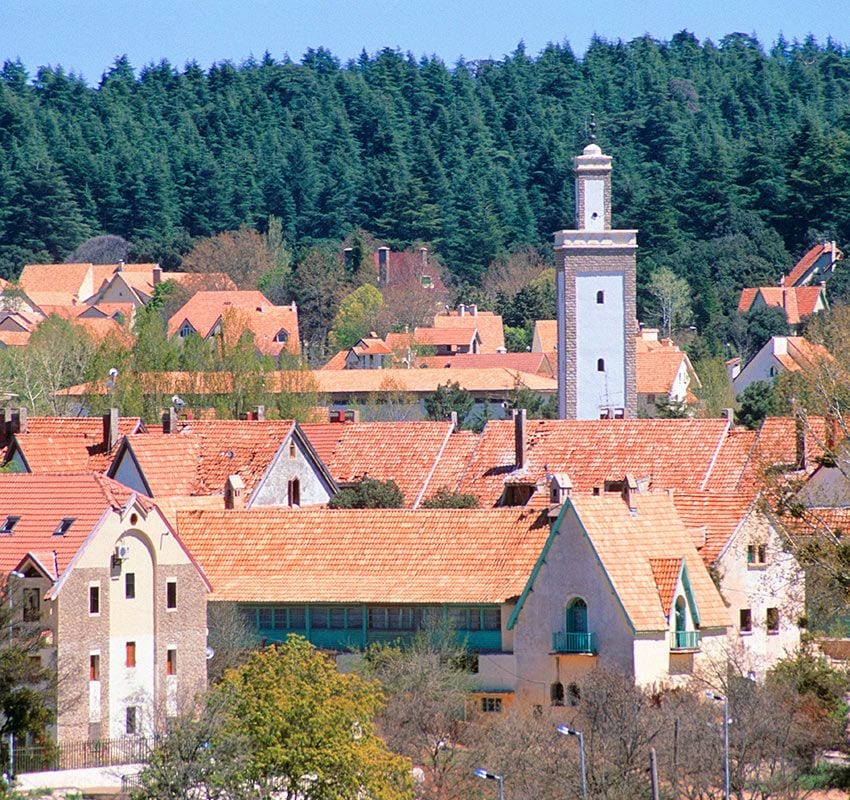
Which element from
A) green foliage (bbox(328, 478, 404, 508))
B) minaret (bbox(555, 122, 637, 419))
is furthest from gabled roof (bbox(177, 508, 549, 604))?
minaret (bbox(555, 122, 637, 419))

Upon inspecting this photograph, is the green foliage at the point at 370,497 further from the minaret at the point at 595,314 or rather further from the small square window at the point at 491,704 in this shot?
the minaret at the point at 595,314

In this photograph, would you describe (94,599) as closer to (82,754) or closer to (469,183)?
(82,754)

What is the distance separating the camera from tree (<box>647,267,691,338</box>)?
12738cm

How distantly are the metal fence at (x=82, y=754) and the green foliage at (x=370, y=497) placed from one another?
16464 millimetres

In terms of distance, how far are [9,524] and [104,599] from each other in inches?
90.7

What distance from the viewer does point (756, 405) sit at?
256 feet

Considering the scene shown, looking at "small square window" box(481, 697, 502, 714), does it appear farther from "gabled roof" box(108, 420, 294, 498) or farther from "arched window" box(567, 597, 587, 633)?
"gabled roof" box(108, 420, 294, 498)

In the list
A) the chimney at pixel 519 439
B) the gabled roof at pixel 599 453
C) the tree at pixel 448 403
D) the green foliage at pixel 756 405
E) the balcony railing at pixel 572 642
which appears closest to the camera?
the balcony railing at pixel 572 642

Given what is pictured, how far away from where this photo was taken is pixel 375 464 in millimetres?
59250

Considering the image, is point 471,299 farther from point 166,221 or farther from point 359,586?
point 359,586

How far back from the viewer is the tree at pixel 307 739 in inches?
1264

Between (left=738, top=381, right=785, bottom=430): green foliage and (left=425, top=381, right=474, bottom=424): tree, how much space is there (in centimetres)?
1222

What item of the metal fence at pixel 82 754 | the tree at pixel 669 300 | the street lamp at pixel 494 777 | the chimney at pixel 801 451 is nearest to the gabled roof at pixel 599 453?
the chimney at pixel 801 451

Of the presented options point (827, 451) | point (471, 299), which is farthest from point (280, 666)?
point (471, 299)
